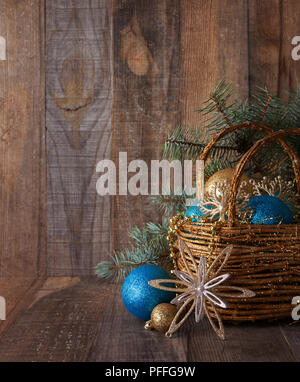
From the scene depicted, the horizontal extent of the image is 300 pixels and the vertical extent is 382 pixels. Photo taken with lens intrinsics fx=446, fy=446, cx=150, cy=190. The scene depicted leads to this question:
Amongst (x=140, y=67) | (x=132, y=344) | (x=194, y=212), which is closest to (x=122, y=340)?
(x=132, y=344)

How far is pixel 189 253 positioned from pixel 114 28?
780 mm

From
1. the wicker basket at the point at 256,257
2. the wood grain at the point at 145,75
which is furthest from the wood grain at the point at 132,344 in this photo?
the wood grain at the point at 145,75

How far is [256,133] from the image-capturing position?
3.69ft

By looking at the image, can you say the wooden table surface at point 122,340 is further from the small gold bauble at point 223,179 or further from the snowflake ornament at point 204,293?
the small gold bauble at point 223,179

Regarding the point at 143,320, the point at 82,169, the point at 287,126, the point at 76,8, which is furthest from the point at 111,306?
the point at 76,8

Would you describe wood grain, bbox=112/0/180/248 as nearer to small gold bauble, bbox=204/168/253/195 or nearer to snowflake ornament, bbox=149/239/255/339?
small gold bauble, bbox=204/168/253/195

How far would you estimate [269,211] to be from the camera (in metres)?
0.85

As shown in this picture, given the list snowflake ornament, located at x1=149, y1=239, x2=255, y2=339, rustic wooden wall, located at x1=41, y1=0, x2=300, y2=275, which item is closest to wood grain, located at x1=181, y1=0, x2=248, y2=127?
rustic wooden wall, located at x1=41, y1=0, x2=300, y2=275

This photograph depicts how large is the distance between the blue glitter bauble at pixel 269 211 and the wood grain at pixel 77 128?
58 centimetres

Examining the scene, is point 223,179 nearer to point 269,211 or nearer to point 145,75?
point 269,211

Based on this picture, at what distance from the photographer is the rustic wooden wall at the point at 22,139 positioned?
1.32 metres

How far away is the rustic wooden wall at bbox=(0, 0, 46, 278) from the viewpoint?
132cm

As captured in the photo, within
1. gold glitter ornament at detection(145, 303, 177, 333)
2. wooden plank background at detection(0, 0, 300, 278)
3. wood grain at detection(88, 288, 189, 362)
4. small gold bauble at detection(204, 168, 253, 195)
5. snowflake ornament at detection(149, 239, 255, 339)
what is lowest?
wood grain at detection(88, 288, 189, 362)

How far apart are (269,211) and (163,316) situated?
0.93 ft
